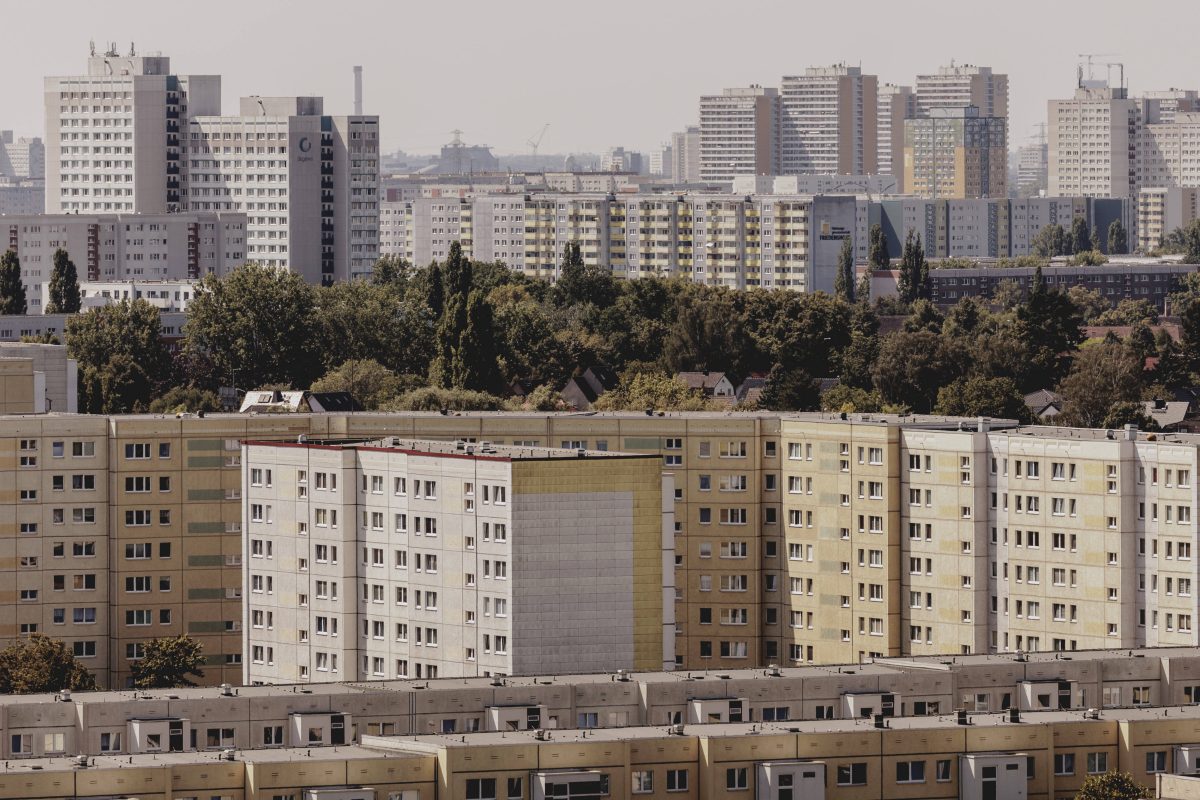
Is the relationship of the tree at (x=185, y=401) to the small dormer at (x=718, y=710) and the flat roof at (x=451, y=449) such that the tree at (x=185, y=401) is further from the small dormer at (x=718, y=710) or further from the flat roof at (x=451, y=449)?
the small dormer at (x=718, y=710)

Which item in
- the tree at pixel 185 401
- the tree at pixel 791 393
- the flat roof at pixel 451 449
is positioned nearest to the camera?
the flat roof at pixel 451 449

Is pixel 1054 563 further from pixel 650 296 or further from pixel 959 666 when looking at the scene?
pixel 650 296

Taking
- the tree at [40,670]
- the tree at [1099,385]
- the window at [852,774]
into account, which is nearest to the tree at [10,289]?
the tree at [1099,385]

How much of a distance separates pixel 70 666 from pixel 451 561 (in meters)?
12.5

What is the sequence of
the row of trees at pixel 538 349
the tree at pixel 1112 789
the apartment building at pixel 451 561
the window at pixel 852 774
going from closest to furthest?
1. the tree at pixel 1112 789
2. the window at pixel 852 774
3. the apartment building at pixel 451 561
4. the row of trees at pixel 538 349

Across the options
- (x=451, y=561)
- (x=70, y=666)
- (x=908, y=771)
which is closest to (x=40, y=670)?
(x=70, y=666)

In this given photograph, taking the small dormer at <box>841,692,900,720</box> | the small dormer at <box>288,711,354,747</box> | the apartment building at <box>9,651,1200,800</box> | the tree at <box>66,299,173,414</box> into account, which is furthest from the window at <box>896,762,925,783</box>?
the tree at <box>66,299,173,414</box>

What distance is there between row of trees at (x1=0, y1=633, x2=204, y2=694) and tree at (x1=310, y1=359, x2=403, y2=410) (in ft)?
182

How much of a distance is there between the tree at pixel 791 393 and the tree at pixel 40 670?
64.2 m

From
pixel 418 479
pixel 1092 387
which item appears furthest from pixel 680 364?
pixel 418 479

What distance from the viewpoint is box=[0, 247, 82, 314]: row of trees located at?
564 feet

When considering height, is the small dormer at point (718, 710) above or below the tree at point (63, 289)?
below

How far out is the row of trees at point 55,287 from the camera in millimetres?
172000

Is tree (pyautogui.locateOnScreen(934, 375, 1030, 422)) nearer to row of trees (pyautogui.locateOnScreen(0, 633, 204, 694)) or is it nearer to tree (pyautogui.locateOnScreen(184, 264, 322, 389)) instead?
tree (pyautogui.locateOnScreen(184, 264, 322, 389))
